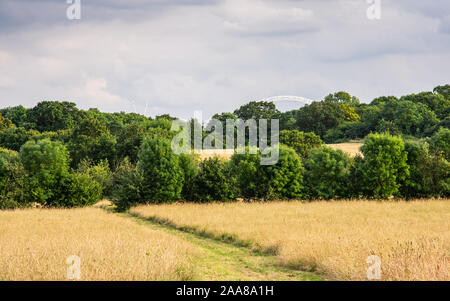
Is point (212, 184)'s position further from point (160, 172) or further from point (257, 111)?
point (257, 111)

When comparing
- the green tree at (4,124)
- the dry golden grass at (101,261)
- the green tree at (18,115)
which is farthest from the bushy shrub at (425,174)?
the green tree at (18,115)

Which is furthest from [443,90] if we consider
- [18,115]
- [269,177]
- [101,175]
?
[18,115]

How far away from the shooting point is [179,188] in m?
40.3

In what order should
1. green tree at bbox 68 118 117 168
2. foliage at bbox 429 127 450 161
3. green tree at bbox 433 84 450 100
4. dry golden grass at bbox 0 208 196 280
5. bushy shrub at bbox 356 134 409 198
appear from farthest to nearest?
green tree at bbox 433 84 450 100 → green tree at bbox 68 118 117 168 → foliage at bbox 429 127 450 161 → bushy shrub at bbox 356 134 409 198 → dry golden grass at bbox 0 208 196 280

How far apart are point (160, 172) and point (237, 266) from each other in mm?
26294

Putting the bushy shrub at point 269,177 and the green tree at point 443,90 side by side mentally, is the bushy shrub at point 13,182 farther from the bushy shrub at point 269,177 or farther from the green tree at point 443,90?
the green tree at point 443,90

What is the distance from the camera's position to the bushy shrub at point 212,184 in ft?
133

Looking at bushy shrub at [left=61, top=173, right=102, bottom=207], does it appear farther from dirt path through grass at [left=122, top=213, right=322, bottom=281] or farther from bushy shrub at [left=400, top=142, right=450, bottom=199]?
bushy shrub at [left=400, top=142, right=450, bottom=199]

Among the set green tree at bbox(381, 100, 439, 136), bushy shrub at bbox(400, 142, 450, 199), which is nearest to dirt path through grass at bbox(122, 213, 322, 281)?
bushy shrub at bbox(400, 142, 450, 199)

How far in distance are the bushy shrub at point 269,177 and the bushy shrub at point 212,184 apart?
5.72 ft

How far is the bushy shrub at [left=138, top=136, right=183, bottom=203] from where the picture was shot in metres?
39.8

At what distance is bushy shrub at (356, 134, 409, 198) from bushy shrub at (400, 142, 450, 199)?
0.97 m

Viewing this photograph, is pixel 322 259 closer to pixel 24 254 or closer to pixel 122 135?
pixel 24 254

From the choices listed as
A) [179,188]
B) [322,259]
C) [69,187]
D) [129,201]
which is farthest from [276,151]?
[322,259]
